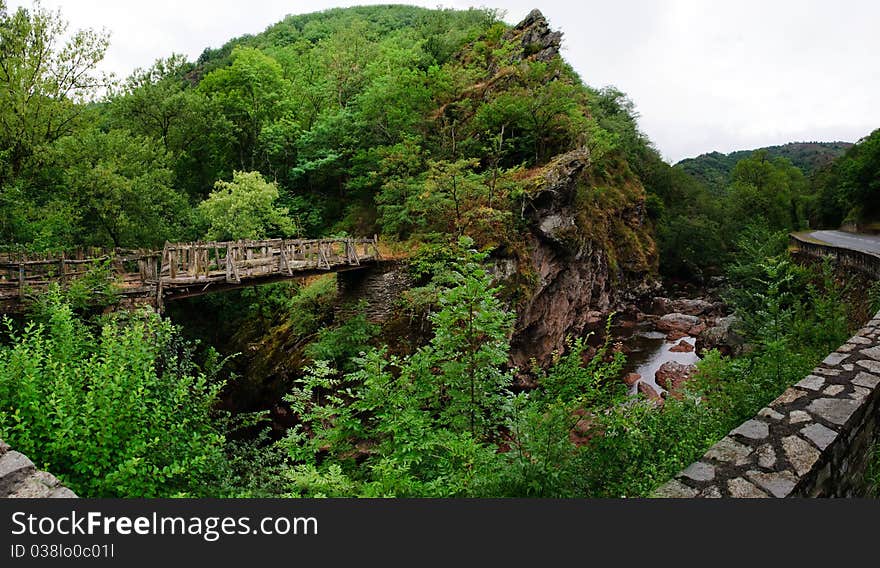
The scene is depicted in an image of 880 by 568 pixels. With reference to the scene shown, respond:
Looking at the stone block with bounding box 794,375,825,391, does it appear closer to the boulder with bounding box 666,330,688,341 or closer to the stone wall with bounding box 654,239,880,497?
the stone wall with bounding box 654,239,880,497

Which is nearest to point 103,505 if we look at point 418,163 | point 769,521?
point 769,521

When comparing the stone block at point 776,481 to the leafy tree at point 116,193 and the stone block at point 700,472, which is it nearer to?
the stone block at point 700,472

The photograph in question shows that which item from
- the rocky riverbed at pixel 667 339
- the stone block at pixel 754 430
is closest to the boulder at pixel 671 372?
the rocky riverbed at pixel 667 339

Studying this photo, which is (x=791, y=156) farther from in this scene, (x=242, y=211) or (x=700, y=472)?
(x=700, y=472)

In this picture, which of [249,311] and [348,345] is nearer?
[348,345]

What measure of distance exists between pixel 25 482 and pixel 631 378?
64.4 ft

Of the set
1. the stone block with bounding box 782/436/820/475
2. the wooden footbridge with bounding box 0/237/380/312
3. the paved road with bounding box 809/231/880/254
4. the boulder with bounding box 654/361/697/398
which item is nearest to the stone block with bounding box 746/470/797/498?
the stone block with bounding box 782/436/820/475

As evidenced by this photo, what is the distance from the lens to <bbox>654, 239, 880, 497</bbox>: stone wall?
3369 millimetres

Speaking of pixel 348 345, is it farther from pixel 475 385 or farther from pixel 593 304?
pixel 593 304

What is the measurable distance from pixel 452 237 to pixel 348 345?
14.4 feet

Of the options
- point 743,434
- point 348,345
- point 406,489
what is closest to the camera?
point 406,489

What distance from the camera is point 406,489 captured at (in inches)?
144

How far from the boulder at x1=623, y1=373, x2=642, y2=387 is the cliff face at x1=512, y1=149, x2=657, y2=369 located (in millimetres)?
2858

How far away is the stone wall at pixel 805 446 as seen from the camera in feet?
11.1
